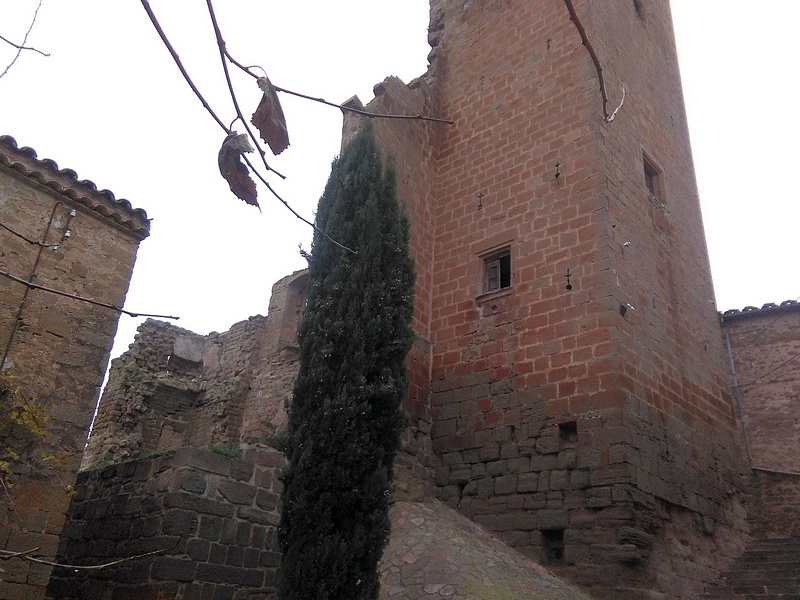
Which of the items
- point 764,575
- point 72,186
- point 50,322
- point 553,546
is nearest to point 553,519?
point 553,546

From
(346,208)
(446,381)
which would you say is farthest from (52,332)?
(446,381)

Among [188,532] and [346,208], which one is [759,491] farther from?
[188,532]

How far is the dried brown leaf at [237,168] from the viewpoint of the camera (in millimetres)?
2410

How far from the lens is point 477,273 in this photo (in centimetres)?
1099

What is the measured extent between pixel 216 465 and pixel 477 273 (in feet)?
17.9

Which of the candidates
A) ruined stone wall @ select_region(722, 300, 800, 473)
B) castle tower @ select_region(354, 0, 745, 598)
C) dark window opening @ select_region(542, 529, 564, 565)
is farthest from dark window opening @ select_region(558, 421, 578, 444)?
ruined stone wall @ select_region(722, 300, 800, 473)

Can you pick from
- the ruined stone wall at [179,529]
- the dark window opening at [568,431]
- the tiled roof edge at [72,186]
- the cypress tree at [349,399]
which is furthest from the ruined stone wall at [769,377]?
the tiled roof edge at [72,186]

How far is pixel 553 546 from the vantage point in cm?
841

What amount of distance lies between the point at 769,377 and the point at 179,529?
9929mm

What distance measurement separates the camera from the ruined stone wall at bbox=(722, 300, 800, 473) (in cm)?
1134

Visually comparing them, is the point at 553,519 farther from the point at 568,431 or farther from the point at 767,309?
the point at 767,309

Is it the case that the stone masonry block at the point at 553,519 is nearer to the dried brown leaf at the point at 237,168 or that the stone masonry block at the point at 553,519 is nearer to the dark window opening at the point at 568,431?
the dark window opening at the point at 568,431

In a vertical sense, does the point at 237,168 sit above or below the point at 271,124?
below

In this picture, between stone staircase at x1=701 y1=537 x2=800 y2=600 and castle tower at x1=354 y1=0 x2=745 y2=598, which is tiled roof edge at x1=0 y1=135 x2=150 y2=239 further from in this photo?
stone staircase at x1=701 y1=537 x2=800 y2=600
